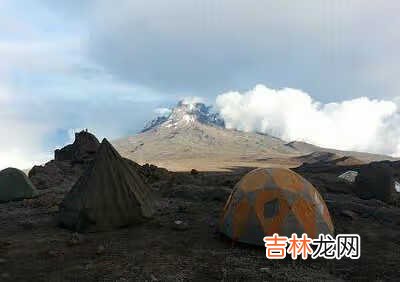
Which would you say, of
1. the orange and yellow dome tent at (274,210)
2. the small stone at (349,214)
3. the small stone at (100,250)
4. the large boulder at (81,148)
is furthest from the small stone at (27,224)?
the large boulder at (81,148)

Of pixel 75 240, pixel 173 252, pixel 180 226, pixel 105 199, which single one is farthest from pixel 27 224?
pixel 173 252

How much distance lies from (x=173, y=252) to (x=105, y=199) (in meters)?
4.27

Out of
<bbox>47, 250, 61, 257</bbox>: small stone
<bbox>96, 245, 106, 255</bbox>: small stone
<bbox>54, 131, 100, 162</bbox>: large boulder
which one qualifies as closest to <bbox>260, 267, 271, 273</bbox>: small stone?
<bbox>96, 245, 106, 255</bbox>: small stone

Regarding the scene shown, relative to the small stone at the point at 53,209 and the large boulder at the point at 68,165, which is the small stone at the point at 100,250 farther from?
the large boulder at the point at 68,165

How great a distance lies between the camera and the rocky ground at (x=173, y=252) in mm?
10555

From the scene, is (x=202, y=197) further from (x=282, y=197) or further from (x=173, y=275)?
(x=173, y=275)

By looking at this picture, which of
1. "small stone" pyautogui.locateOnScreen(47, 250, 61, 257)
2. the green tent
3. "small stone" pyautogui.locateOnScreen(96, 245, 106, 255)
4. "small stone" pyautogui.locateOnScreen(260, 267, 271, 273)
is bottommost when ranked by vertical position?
"small stone" pyautogui.locateOnScreen(260, 267, 271, 273)

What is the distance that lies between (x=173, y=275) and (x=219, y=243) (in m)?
3.00

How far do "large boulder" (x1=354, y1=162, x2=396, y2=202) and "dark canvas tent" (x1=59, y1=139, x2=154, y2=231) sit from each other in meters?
14.3

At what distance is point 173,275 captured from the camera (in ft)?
34.0

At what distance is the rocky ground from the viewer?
10.6 m

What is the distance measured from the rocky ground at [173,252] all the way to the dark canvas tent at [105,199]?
466 mm

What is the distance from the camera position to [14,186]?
22359 mm

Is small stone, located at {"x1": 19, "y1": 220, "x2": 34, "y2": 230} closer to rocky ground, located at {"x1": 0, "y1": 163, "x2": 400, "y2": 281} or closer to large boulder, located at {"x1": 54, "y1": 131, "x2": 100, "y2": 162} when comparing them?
rocky ground, located at {"x1": 0, "y1": 163, "x2": 400, "y2": 281}
